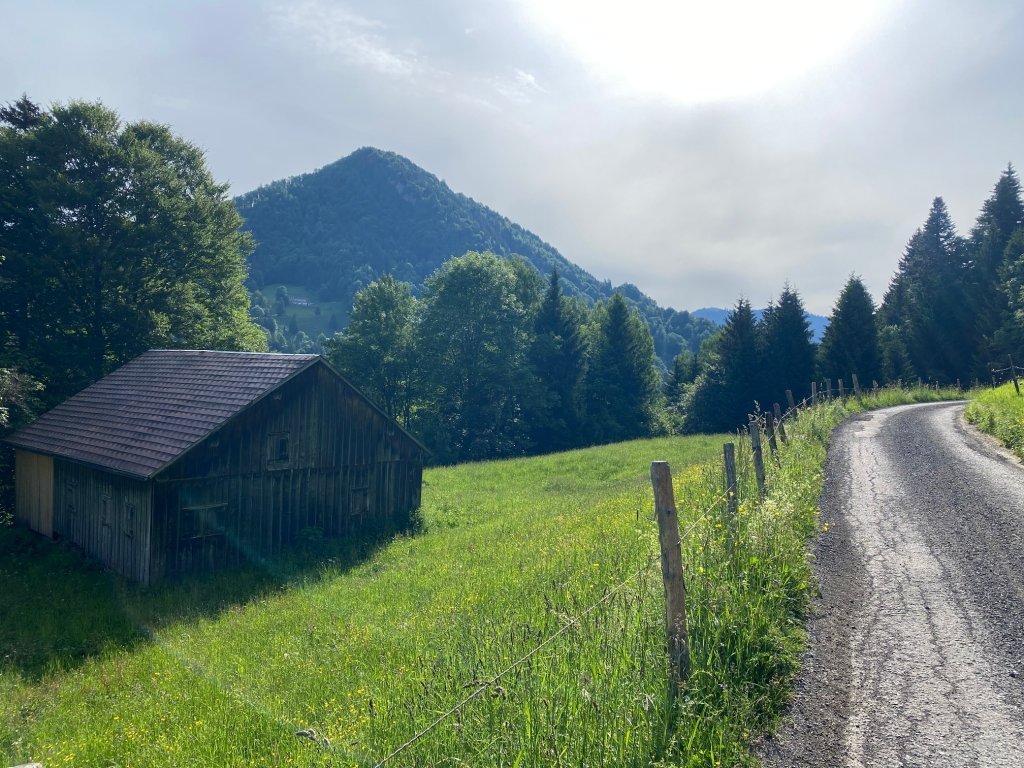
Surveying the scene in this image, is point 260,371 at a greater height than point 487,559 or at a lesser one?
greater

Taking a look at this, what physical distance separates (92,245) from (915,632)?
31.7m

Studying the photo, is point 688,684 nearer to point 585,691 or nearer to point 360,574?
point 585,691

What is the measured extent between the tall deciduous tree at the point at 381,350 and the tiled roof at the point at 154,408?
2344cm

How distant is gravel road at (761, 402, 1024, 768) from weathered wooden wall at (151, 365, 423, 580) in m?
13.9

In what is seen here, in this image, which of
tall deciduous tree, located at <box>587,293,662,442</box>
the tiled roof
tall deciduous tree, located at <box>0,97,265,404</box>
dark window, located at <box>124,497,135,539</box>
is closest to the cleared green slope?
dark window, located at <box>124,497,135,539</box>

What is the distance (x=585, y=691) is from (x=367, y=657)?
5.25m

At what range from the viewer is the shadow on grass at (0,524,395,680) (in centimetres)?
1181

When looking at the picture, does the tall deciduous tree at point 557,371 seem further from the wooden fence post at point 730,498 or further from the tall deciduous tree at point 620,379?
the wooden fence post at point 730,498

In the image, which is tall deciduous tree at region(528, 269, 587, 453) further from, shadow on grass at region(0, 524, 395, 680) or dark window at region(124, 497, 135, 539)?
dark window at region(124, 497, 135, 539)

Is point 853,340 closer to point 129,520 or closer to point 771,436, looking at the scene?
point 771,436

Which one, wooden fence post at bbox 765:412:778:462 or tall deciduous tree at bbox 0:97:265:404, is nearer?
wooden fence post at bbox 765:412:778:462

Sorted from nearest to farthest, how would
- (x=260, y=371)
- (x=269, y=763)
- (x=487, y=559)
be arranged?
(x=269, y=763) → (x=487, y=559) → (x=260, y=371)

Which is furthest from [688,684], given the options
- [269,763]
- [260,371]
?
[260,371]

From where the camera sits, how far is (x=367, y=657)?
9156 mm
